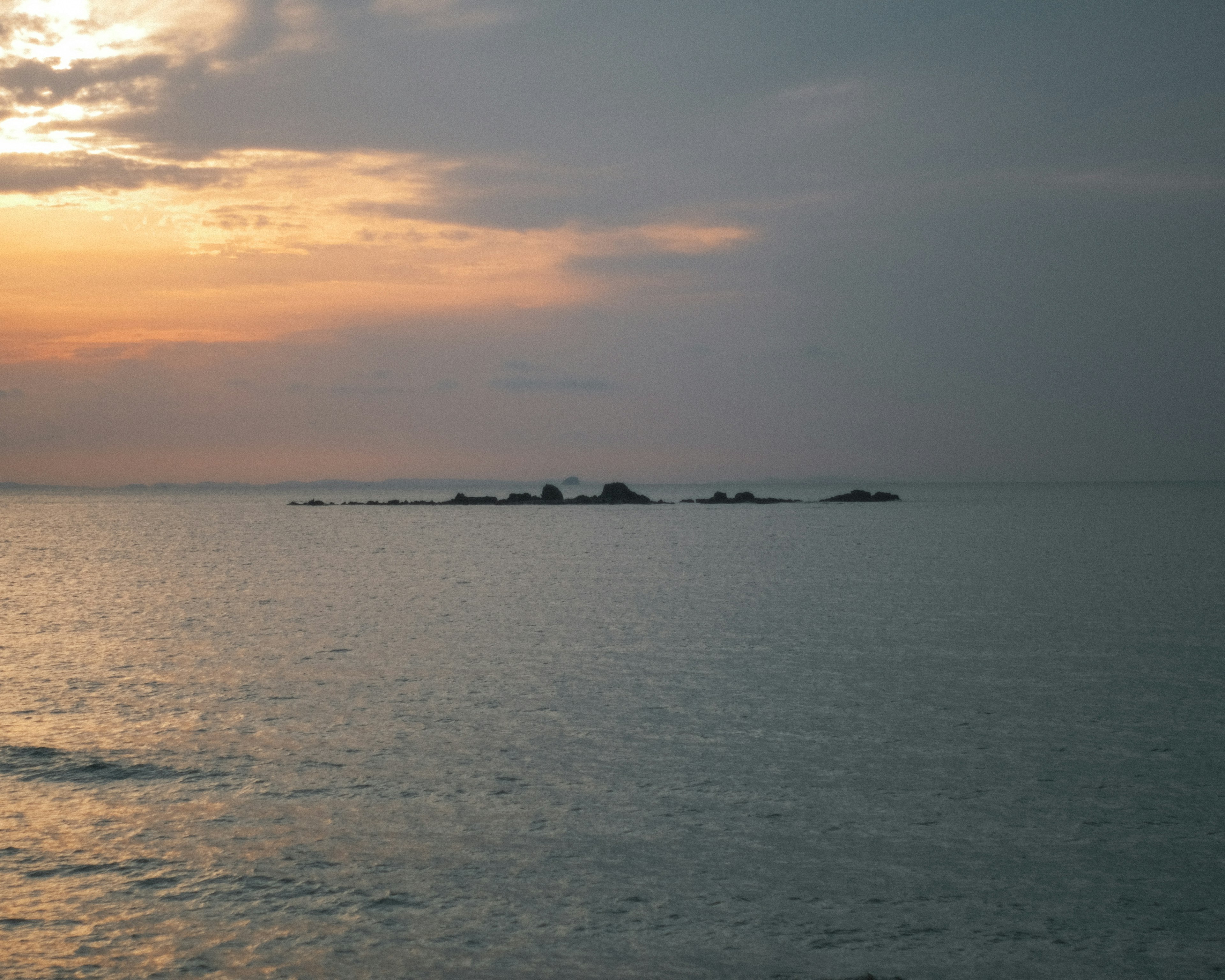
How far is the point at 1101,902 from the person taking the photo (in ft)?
35.2

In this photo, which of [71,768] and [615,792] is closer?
[615,792]

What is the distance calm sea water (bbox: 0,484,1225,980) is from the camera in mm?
9789

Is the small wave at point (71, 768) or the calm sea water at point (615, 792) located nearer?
the calm sea water at point (615, 792)

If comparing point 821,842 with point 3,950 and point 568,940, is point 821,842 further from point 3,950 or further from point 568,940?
point 3,950

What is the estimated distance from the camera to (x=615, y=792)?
14.6 m

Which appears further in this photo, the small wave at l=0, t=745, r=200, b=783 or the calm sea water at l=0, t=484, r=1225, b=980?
the small wave at l=0, t=745, r=200, b=783

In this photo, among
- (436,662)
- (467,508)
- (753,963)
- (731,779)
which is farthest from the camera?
(467,508)

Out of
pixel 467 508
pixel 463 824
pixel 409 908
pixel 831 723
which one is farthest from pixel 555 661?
pixel 467 508

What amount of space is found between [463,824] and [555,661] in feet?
43.7

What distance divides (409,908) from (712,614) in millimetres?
27223

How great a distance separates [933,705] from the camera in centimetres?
2069

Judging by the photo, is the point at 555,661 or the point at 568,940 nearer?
the point at 568,940

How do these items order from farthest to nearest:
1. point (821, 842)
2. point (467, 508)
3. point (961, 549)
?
point (467, 508)
point (961, 549)
point (821, 842)

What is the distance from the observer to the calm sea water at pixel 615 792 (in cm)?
979
